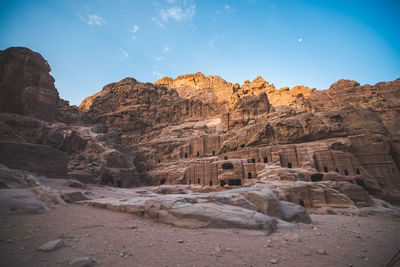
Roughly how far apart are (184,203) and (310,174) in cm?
2135

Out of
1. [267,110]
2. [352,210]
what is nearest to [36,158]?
[352,210]

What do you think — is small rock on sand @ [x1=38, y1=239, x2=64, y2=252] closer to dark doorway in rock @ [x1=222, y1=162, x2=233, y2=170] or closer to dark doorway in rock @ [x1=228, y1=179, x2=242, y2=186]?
dark doorway in rock @ [x1=228, y1=179, x2=242, y2=186]

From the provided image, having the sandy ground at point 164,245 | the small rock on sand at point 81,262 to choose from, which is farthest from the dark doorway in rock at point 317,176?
the small rock on sand at point 81,262

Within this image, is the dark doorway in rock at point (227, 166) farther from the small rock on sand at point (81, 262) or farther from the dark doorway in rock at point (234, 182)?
the small rock on sand at point (81, 262)

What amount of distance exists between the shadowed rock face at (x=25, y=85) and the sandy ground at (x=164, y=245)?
1634 inches

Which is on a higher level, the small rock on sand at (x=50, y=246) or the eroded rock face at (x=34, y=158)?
the eroded rock face at (x=34, y=158)

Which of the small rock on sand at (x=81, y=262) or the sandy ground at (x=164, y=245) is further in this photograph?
the sandy ground at (x=164, y=245)

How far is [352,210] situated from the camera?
16.2 metres

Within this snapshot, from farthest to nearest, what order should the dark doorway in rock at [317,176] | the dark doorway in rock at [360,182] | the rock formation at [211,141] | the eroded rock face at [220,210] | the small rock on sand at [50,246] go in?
the dark doorway in rock at [317,176]
the dark doorway in rock at [360,182]
the rock formation at [211,141]
the eroded rock face at [220,210]
the small rock on sand at [50,246]

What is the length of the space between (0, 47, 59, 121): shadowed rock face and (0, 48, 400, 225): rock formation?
0.18 meters

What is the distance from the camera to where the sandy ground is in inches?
160

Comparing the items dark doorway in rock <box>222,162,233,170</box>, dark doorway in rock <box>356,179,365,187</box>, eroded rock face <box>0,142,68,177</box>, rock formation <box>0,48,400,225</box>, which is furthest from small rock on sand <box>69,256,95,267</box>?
dark doorway in rock <box>356,179,365,187</box>

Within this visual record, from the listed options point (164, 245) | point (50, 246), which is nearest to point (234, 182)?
point (164, 245)

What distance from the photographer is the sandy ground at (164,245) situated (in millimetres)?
4055
